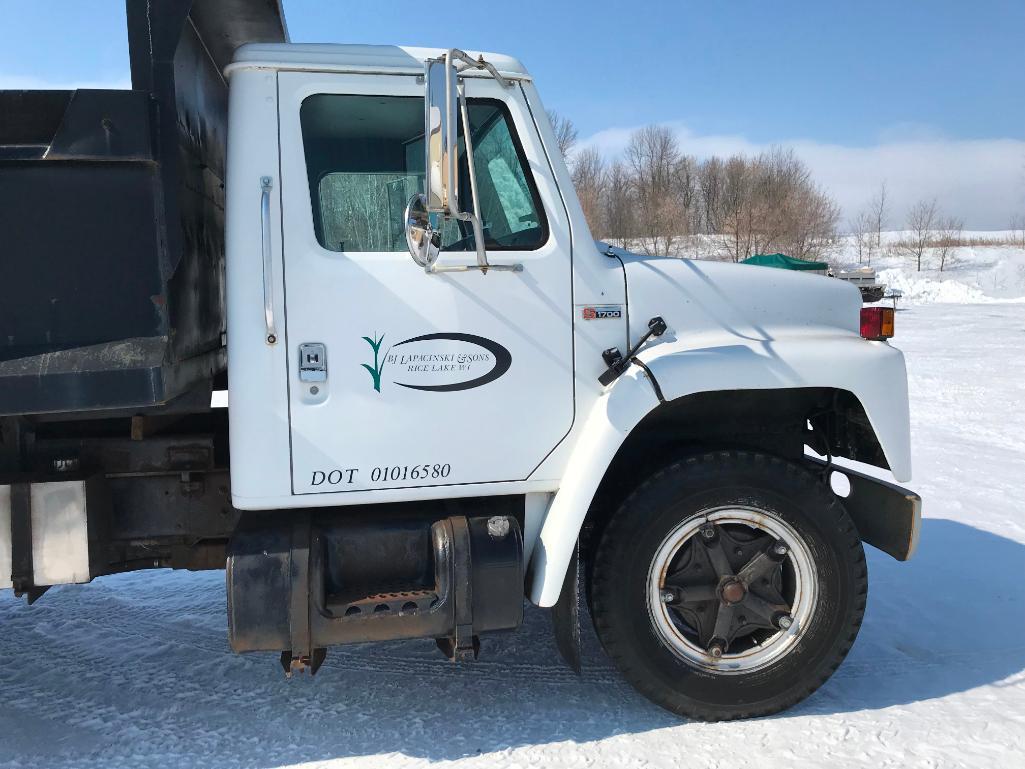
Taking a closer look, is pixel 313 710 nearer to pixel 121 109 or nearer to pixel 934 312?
pixel 121 109

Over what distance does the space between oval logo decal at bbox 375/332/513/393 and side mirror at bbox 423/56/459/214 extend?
585 millimetres

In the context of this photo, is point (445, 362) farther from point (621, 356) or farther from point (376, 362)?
point (621, 356)

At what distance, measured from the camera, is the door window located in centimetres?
296

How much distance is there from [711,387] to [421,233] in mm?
1277

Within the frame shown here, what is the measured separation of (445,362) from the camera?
9.86 ft

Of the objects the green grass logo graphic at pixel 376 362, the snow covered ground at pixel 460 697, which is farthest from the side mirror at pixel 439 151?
the snow covered ground at pixel 460 697

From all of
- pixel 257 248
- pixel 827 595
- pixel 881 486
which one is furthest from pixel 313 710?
pixel 881 486

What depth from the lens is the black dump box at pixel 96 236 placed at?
2.58 metres

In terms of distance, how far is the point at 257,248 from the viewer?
9.46ft

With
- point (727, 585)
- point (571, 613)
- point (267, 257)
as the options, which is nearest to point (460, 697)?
point (571, 613)

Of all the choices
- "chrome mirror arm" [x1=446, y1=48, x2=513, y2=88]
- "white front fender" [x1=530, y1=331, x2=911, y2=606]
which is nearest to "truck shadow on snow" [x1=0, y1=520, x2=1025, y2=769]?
"white front fender" [x1=530, y1=331, x2=911, y2=606]

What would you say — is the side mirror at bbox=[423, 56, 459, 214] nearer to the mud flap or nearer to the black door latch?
the black door latch

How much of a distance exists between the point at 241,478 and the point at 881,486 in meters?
2.77

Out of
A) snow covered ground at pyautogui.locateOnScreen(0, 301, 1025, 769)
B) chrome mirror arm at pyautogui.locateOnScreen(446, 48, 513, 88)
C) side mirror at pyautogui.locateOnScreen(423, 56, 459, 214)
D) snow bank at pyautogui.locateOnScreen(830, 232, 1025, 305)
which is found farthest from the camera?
snow bank at pyautogui.locateOnScreen(830, 232, 1025, 305)
